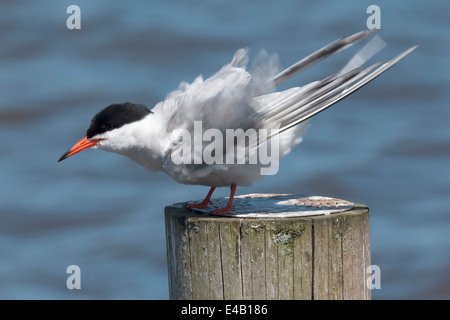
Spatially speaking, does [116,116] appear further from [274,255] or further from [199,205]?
[274,255]

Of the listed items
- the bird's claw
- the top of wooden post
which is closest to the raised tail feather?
the top of wooden post

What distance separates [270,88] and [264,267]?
3.41ft

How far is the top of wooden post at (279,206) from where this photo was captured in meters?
3.04

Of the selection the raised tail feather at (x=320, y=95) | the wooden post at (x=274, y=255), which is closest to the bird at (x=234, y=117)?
the raised tail feather at (x=320, y=95)

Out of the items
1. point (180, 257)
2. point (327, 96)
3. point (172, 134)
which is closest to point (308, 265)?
point (180, 257)

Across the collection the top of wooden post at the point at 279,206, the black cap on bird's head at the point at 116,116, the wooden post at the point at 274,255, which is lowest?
the wooden post at the point at 274,255

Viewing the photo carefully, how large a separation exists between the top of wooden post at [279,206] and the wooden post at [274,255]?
18 mm

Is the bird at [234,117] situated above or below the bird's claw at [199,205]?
above

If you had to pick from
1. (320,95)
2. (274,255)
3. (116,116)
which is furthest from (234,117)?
(274,255)

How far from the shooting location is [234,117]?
11.1 ft

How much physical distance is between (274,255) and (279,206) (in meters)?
0.46

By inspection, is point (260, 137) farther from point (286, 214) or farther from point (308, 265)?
point (308, 265)

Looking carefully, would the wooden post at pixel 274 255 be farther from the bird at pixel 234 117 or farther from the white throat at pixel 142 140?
the white throat at pixel 142 140

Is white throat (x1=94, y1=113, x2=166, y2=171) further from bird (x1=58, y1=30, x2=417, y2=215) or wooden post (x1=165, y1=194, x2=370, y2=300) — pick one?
wooden post (x1=165, y1=194, x2=370, y2=300)
